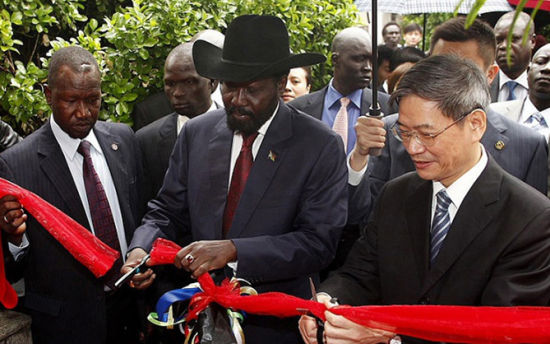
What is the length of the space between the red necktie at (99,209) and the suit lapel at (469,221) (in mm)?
2046

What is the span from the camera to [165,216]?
3646 mm

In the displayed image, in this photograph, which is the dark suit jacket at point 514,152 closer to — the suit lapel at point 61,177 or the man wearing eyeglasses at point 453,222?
the man wearing eyeglasses at point 453,222

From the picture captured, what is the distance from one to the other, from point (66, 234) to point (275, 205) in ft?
3.69

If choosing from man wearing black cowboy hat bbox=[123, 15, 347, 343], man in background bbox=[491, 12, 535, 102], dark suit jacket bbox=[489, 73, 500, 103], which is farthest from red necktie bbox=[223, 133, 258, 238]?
man in background bbox=[491, 12, 535, 102]

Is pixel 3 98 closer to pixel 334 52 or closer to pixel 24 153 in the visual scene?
pixel 24 153

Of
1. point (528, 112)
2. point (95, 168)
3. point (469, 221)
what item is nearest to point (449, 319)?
point (469, 221)

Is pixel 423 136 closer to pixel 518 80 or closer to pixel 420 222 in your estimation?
pixel 420 222

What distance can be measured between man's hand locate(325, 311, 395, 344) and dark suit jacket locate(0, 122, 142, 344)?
1.80 metres

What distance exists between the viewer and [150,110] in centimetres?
563

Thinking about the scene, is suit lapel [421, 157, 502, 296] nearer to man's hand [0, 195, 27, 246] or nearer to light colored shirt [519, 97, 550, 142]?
man's hand [0, 195, 27, 246]

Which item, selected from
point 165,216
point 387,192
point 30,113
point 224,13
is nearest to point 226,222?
point 165,216

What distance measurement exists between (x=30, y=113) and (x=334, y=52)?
2.99 m

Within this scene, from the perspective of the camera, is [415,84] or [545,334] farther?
[415,84]

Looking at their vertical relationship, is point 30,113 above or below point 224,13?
below
